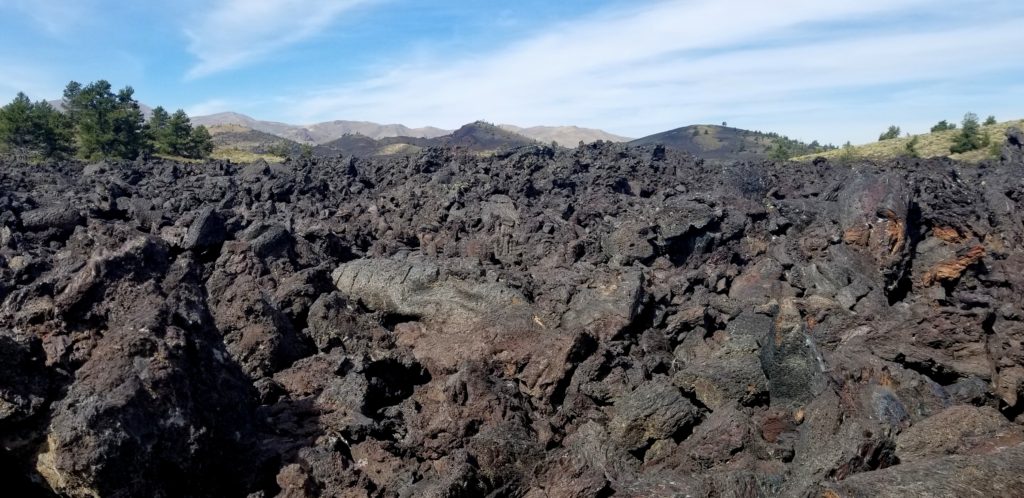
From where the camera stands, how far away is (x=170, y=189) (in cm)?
2441

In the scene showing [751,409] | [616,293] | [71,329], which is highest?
[71,329]

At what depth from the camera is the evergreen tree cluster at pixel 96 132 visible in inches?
2037

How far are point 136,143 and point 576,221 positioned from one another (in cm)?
4787

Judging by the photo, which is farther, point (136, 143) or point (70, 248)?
point (136, 143)

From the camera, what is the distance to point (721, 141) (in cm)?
9112

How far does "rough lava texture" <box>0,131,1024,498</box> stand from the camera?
18.4 ft

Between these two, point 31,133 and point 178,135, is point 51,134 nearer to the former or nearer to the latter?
point 31,133

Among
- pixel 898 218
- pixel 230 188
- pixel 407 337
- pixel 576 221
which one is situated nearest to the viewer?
pixel 407 337

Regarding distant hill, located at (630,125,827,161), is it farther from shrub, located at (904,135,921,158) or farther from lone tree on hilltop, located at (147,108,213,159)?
lone tree on hilltop, located at (147,108,213,159)

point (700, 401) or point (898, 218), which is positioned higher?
point (898, 218)

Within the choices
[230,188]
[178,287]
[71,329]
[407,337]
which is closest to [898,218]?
[407,337]

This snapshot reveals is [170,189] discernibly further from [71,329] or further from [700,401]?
[700,401]

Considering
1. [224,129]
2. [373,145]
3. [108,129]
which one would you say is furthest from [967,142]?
[224,129]

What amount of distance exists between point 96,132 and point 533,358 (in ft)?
179
